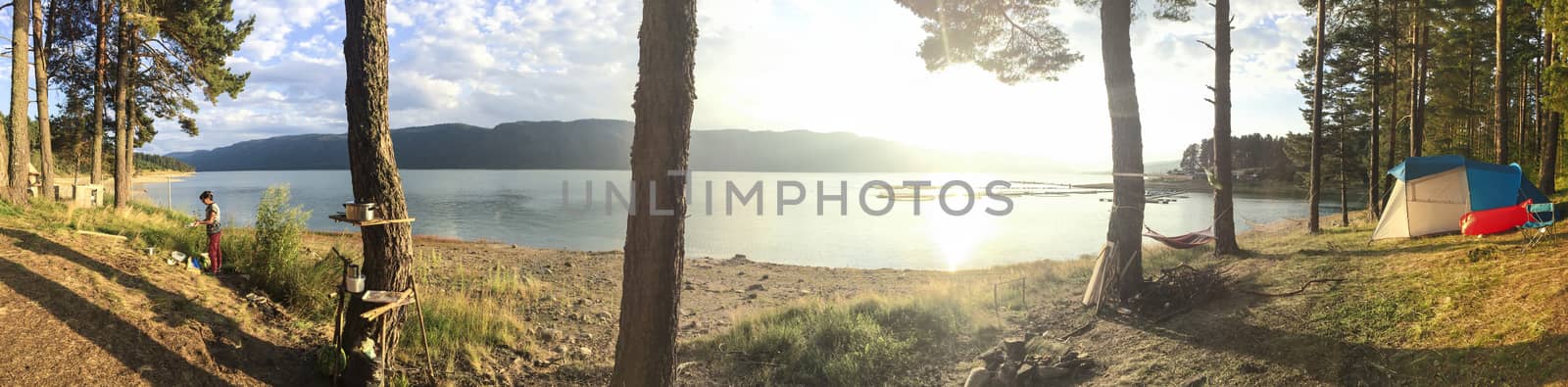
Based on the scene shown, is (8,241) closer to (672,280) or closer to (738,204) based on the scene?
(672,280)

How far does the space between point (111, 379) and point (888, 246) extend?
23.9 metres

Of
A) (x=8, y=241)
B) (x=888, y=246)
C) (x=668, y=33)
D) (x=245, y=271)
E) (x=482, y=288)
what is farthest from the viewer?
(x=888, y=246)

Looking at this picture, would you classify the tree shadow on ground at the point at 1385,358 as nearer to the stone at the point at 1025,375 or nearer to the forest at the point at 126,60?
the stone at the point at 1025,375

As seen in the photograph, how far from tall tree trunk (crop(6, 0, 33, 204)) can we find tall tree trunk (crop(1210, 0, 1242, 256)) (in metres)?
17.5

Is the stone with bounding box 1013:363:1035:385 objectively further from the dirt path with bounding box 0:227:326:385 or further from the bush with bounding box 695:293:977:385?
the dirt path with bounding box 0:227:326:385

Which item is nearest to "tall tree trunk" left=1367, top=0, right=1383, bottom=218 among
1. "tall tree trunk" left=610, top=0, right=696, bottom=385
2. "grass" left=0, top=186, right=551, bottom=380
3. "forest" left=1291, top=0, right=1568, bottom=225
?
"forest" left=1291, top=0, right=1568, bottom=225

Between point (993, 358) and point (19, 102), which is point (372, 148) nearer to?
point (993, 358)

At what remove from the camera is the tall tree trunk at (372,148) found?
5215 mm

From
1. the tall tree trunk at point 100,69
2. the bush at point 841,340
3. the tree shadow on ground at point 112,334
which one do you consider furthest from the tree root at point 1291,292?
the tall tree trunk at point 100,69

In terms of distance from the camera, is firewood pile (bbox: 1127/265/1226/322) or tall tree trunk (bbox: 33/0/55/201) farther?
tall tree trunk (bbox: 33/0/55/201)

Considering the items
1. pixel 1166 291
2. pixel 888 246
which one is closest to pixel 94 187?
pixel 1166 291

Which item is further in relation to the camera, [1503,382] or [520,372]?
[520,372]

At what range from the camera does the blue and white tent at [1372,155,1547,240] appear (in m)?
8.73

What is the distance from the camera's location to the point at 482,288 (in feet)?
27.6
